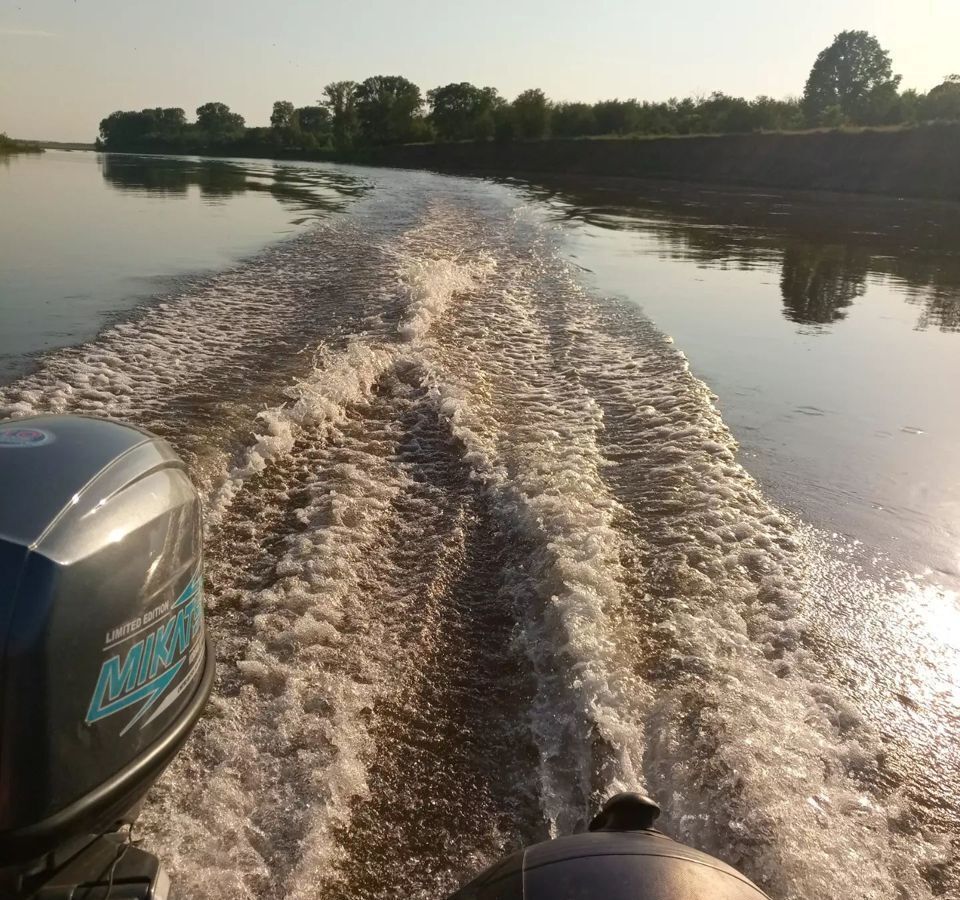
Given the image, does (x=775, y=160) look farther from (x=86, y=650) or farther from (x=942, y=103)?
(x=86, y=650)

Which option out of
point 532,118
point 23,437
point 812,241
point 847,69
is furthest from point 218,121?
point 23,437

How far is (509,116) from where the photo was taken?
6512 centimetres

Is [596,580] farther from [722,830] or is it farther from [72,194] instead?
[72,194]

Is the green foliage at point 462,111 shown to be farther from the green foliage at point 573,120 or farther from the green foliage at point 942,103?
the green foliage at point 942,103

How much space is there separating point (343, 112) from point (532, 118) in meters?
28.1

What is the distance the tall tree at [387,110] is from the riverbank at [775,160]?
17.8m

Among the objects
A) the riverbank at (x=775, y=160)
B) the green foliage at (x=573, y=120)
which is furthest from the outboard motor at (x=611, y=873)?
the green foliage at (x=573, y=120)

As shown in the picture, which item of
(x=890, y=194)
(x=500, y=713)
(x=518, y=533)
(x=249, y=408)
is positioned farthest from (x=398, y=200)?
(x=890, y=194)

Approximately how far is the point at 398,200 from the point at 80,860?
1758cm

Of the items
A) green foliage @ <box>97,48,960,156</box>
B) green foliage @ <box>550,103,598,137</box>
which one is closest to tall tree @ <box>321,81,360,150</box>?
green foliage @ <box>97,48,960,156</box>

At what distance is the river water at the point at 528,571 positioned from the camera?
2100 mm

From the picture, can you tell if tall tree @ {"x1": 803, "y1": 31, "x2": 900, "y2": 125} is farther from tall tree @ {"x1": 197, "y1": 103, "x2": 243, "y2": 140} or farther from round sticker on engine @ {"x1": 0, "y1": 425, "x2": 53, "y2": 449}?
round sticker on engine @ {"x1": 0, "y1": 425, "x2": 53, "y2": 449}

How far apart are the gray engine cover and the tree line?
53.4 m

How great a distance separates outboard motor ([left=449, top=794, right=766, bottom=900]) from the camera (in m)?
1.17
